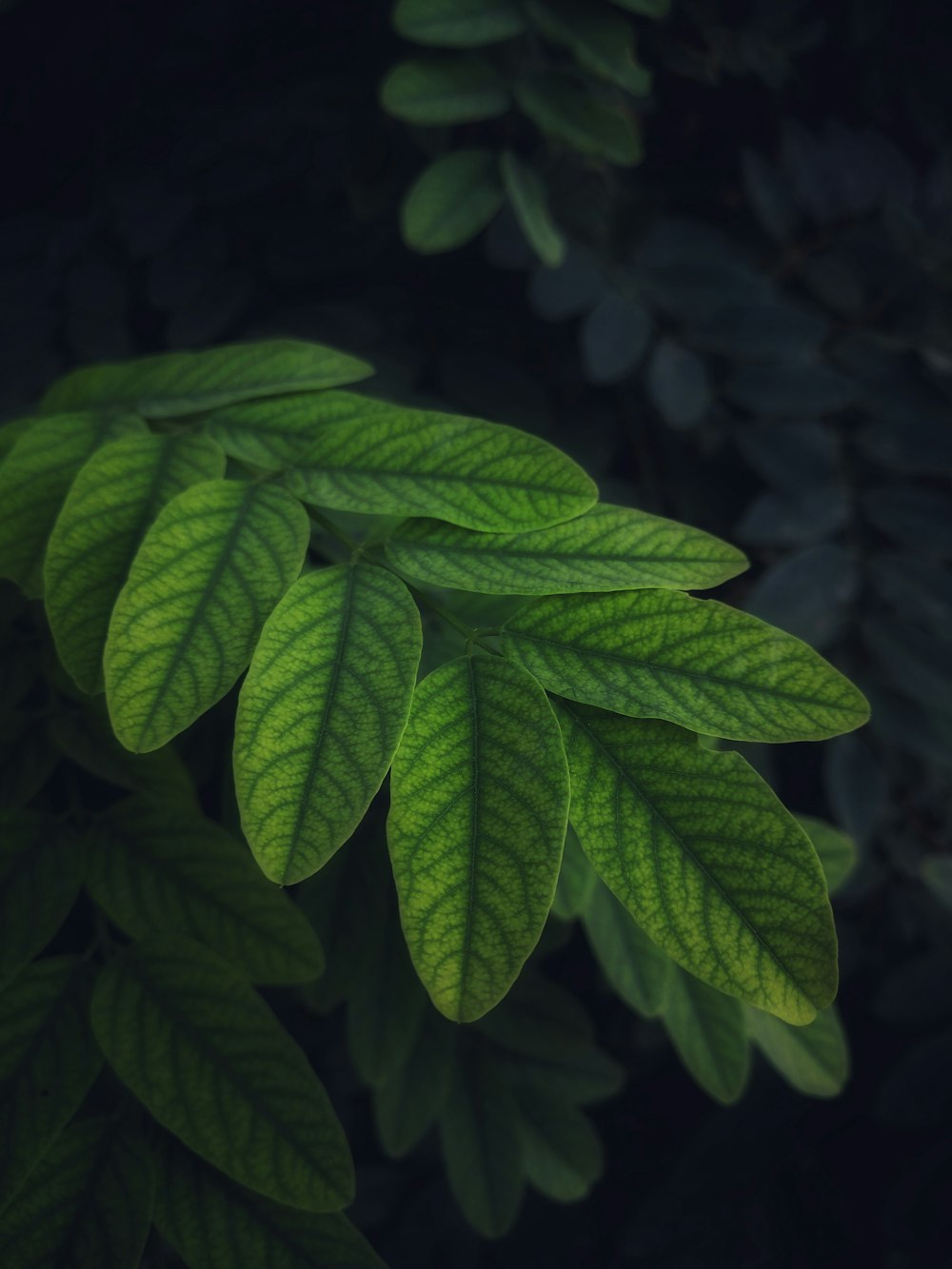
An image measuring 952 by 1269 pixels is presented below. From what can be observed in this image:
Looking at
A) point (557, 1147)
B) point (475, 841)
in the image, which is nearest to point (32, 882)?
point (475, 841)

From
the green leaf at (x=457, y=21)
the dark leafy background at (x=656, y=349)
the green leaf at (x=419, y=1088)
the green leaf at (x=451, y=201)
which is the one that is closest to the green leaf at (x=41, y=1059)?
the green leaf at (x=419, y=1088)

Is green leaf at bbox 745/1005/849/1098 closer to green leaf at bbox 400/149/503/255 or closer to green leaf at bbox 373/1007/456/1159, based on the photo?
A: green leaf at bbox 373/1007/456/1159

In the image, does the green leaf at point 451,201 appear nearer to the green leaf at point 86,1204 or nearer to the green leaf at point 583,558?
the green leaf at point 583,558

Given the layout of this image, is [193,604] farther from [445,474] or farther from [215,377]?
[215,377]

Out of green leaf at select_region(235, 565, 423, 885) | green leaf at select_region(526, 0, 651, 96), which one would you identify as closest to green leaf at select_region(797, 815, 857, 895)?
green leaf at select_region(235, 565, 423, 885)

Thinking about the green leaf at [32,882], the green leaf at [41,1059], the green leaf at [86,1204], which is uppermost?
the green leaf at [32,882]

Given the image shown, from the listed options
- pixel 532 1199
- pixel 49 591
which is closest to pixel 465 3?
pixel 49 591

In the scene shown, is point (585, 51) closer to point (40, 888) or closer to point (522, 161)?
point (522, 161)
